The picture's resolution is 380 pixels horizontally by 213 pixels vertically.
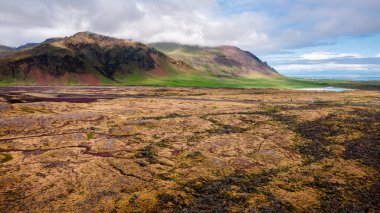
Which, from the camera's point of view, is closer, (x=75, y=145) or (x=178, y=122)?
(x=75, y=145)

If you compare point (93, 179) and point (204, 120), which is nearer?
point (93, 179)

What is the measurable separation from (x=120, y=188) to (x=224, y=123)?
90.2 feet

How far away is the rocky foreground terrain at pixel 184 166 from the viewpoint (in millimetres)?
17828

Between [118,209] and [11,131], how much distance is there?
2721 centimetres

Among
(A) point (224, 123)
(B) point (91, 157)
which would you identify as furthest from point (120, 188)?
(A) point (224, 123)

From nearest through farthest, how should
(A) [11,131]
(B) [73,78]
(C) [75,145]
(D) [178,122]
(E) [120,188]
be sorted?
(E) [120,188], (C) [75,145], (A) [11,131], (D) [178,122], (B) [73,78]

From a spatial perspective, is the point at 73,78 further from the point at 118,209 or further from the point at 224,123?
the point at 118,209

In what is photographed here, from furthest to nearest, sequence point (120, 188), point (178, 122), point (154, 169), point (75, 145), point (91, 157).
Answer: point (178, 122)
point (75, 145)
point (91, 157)
point (154, 169)
point (120, 188)

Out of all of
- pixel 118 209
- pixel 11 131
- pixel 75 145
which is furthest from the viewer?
pixel 11 131

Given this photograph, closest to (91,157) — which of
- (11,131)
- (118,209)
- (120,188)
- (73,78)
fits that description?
(120,188)

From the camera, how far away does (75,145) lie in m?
30.6

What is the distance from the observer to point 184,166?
960 inches

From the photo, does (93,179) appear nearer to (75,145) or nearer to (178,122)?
(75,145)

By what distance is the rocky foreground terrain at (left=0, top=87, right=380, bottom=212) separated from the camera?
17.8 m
